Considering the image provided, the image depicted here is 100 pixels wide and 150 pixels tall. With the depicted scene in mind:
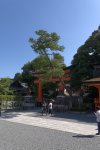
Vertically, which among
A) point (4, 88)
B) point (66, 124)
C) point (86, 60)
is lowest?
point (66, 124)

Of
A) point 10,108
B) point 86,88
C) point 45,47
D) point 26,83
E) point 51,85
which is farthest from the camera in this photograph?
point 26,83

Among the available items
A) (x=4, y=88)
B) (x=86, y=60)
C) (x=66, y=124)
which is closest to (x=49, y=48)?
(x=86, y=60)

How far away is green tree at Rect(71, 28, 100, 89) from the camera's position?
100ft

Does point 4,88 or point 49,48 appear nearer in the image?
point 49,48

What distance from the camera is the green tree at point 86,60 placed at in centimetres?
3052

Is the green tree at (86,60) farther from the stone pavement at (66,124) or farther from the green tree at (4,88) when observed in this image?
the green tree at (4,88)

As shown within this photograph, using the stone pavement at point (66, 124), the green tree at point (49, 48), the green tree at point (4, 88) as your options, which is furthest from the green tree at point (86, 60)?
the green tree at point (4, 88)

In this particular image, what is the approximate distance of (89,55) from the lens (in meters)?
31.2

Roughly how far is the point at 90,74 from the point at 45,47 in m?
5.61

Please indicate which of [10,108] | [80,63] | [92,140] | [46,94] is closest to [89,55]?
[80,63]

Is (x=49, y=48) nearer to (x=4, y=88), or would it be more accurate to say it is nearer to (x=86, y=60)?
(x=86, y=60)

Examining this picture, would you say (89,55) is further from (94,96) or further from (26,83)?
(26,83)

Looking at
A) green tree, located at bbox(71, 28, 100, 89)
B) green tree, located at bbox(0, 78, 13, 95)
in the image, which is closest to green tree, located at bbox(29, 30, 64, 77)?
green tree, located at bbox(71, 28, 100, 89)

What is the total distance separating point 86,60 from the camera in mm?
30812
